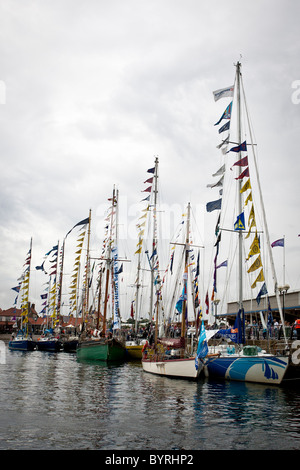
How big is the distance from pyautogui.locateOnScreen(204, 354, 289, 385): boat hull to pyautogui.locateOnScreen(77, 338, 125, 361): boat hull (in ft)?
45.8

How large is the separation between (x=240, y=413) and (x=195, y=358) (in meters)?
9.07

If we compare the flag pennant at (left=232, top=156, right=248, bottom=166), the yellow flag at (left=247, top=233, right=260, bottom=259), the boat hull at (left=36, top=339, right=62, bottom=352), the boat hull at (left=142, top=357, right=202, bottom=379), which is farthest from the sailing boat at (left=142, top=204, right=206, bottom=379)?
the boat hull at (left=36, top=339, right=62, bottom=352)

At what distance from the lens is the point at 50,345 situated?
61500mm

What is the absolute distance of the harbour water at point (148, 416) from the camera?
1124 centimetres

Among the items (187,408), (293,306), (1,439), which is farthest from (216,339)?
(1,439)

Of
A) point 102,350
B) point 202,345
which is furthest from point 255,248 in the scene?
point 102,350

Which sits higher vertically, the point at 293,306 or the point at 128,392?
the point at 293,306

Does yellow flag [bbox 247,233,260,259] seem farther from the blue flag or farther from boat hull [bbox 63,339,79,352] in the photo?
boat hull [bbox 63,339,79,352]

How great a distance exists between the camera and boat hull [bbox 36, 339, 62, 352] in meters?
61.0

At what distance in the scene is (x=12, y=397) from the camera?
60.0 ft

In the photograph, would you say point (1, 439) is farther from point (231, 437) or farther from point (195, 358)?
Result: point (195, 358)
